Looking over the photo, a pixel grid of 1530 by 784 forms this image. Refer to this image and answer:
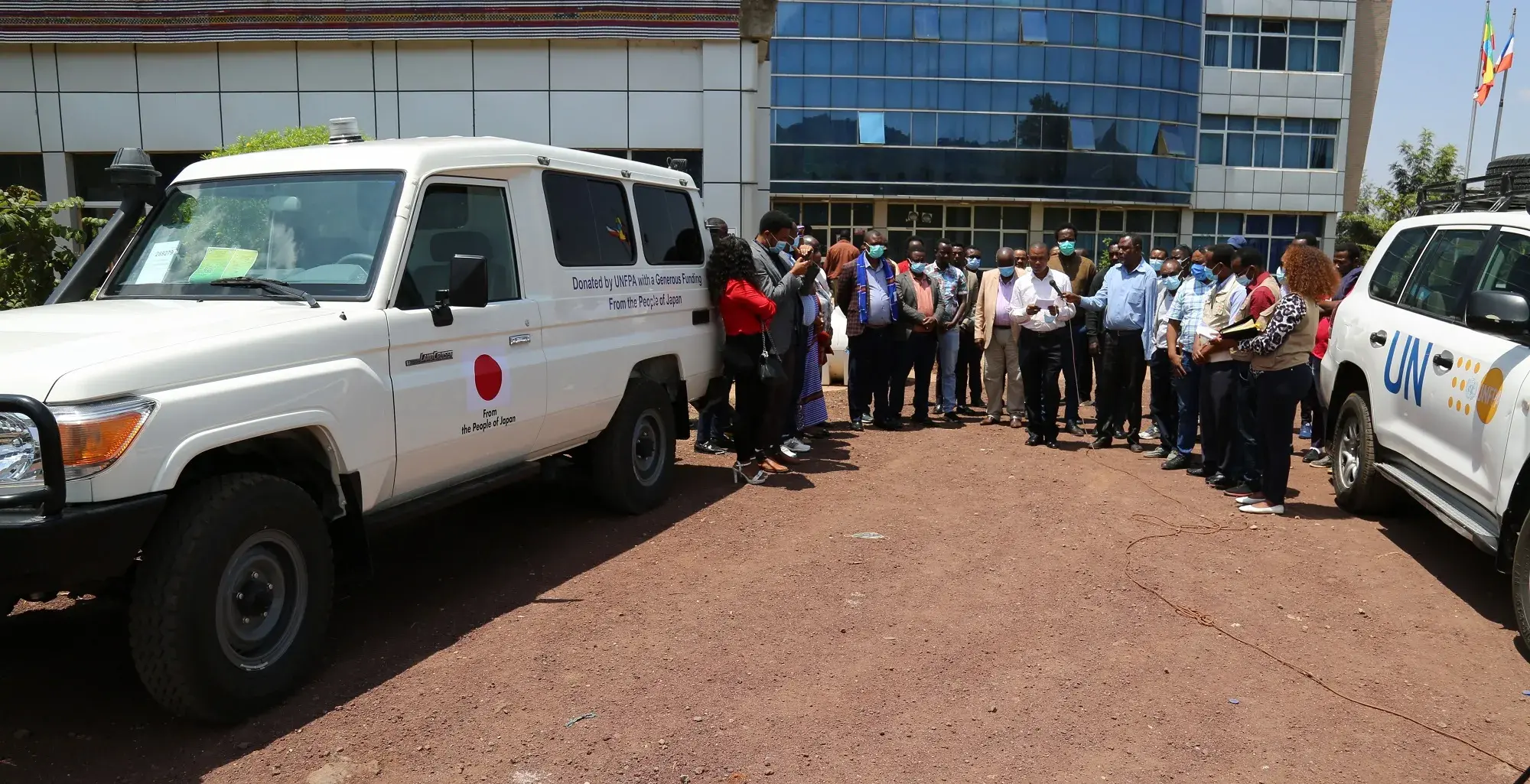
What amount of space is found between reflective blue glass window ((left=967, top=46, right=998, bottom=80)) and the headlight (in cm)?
3549

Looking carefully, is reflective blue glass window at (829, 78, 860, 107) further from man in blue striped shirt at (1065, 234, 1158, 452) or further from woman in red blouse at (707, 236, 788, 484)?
woman in red blouse at (707, 236, 788, 484)

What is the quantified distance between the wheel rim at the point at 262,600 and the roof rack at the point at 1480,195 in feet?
22.4

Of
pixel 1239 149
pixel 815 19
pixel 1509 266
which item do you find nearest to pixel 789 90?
pixel 815 19

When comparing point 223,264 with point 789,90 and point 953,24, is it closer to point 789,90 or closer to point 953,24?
point 789,90

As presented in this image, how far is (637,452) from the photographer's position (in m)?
7.51

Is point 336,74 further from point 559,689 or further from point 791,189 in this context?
point 791,189

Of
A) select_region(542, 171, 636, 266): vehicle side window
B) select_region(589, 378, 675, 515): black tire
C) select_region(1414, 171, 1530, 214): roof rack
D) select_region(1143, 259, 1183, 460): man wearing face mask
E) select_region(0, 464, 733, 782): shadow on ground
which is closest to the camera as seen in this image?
select_region(0, 464, 733, 782): shadow on ground

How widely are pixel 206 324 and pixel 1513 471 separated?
19.9ft

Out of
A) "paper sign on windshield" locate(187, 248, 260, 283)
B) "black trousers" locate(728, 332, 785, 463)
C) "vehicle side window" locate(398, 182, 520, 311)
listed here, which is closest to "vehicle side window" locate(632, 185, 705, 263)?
"black trousers" locate(728, 332, 785, 463)

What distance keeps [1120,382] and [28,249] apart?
9191 mm

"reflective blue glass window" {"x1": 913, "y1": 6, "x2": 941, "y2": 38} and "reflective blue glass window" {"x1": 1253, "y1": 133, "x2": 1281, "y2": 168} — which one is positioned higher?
"reflective blue glass window" {"x1": 913, "y1": 6, "x2": 941, "y2": 38}

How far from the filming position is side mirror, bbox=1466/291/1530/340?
5.24 meters

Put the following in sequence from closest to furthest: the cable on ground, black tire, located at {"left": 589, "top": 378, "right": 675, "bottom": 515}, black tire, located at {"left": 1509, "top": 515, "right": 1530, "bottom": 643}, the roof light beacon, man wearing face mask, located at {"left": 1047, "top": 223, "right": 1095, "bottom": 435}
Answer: the cable on ground < black tire, located at {"left": 1509, "top": 515, "right": 1530, "bottom": 643} < the roof light beacon < black tire, located at {"left": 589, "top": 378, "right": 675, "bottom": 515} < man wearing face mask, located at {"left": 1047, "top": 223, "right": 1095, "bottom": 435}

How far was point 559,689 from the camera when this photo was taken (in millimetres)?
4660
